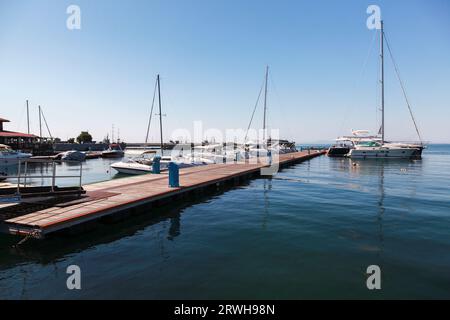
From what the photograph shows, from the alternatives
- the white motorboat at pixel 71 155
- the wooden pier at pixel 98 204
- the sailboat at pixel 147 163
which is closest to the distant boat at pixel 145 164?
the sailboat at pixel 147 163

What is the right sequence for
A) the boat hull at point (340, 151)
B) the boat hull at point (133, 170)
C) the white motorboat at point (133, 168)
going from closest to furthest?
the boat hull at point (133, 170) → the white motorboat at point (133, 168) → the boat hull at point (340, 151)

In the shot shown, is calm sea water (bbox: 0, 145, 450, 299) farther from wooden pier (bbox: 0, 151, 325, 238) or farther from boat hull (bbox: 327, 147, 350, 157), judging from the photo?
Result: boat hull (bbox: 327, 147, 350, 157)

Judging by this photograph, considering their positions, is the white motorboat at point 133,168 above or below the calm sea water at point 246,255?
above

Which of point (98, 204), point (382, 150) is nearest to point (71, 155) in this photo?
point (98, 204)

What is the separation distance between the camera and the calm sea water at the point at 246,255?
7297 millimetres

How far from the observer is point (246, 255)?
945cm

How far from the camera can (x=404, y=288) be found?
24.3 ft

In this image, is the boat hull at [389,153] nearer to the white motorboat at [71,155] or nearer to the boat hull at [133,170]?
the boat hull at [133,170]

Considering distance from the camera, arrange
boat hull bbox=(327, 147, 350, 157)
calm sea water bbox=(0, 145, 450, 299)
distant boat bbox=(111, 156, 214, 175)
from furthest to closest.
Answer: boat hull bbox=(327, 147, 350, 157)
distant boat bbox=(111, 156, 214, 175)
calm sea water bbox=(0, 145, 450, 299)

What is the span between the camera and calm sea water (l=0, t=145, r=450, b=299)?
7.30 m

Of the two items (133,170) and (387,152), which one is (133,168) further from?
(387,152)

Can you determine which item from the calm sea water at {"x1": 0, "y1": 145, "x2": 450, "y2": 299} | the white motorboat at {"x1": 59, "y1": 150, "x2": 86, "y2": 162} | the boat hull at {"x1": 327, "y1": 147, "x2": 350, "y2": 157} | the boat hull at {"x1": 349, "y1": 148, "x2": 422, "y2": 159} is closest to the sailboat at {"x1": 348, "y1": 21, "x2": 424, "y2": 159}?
the boat hull at {"x1": 349, "y1": 148, "x2": 422, "y2": 159}

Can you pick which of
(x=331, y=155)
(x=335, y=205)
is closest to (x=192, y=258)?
(x=335, y=205)
